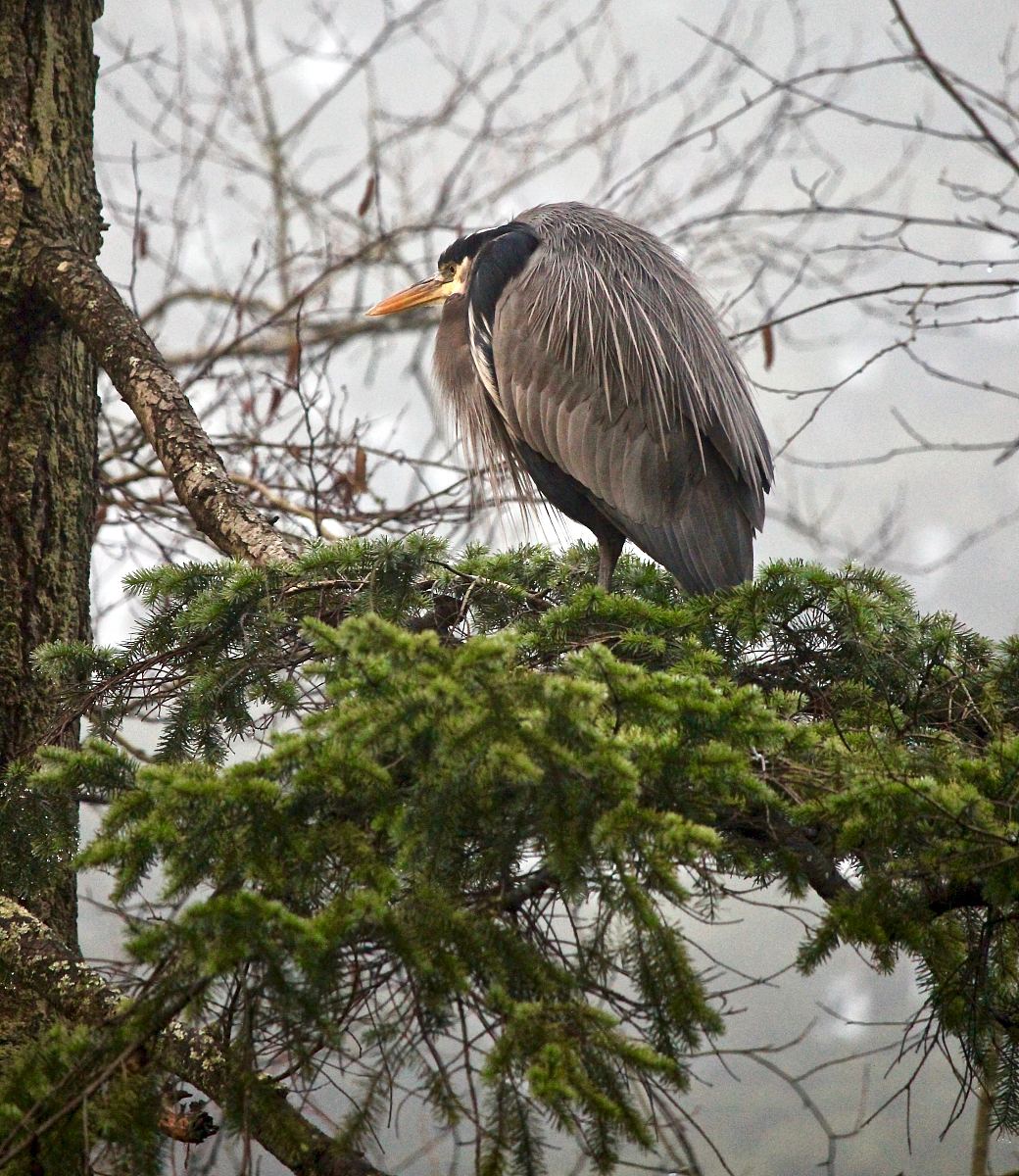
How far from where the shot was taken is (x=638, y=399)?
131 inches

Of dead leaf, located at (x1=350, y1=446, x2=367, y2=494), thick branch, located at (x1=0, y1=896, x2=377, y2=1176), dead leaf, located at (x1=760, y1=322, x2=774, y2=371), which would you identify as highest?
dead leaf, located at (x1=760, y1=322, x2=774, y2=371)

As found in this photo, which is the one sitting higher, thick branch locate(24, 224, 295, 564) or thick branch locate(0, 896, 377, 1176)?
thick branch locate(24, 224, 295, 564)

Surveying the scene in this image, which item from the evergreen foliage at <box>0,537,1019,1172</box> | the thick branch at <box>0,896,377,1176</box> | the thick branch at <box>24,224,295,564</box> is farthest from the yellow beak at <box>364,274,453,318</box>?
the evergreen foliage at <box>0,537,1019,1172</box>

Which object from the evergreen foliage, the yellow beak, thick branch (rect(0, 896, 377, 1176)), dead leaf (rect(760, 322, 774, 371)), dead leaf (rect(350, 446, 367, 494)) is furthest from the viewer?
the yellow beak

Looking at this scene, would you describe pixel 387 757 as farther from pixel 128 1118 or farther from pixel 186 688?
pixel 186 688

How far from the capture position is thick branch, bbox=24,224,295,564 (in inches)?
103

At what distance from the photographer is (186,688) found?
204 cm

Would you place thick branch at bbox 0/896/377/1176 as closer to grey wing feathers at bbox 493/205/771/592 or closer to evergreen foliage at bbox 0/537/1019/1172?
evergreen foliage at bbox 0/537/1019/1172

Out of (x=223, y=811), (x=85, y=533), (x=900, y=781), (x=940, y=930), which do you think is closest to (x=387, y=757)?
(x=223, y=811)

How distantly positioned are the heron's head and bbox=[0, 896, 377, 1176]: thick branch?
7.87 ft

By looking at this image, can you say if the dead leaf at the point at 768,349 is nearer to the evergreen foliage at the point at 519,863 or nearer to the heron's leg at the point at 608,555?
the heron's leg at the point at 608,555

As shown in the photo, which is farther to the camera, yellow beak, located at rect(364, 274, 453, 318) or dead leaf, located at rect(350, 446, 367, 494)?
yellow beak, located at rect(364, 274, 453, 318)

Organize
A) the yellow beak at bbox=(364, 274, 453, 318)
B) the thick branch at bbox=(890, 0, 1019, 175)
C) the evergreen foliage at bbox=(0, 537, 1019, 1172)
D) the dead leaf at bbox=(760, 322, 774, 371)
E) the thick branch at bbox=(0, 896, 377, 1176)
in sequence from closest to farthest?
the evergreen foliage at bbox=(0, 537, 1019, 1172)
the thick branch at bbox=(0, 896, 377, 1176)
the thick branch at bbox=(890, 0, 1019, 175)
the dead leaf at bbox=(760, 322, 774, 371)
the yellow beak at bbox=(364, 274, 453, 318)

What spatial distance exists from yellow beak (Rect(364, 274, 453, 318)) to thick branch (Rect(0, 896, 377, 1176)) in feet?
7.99
